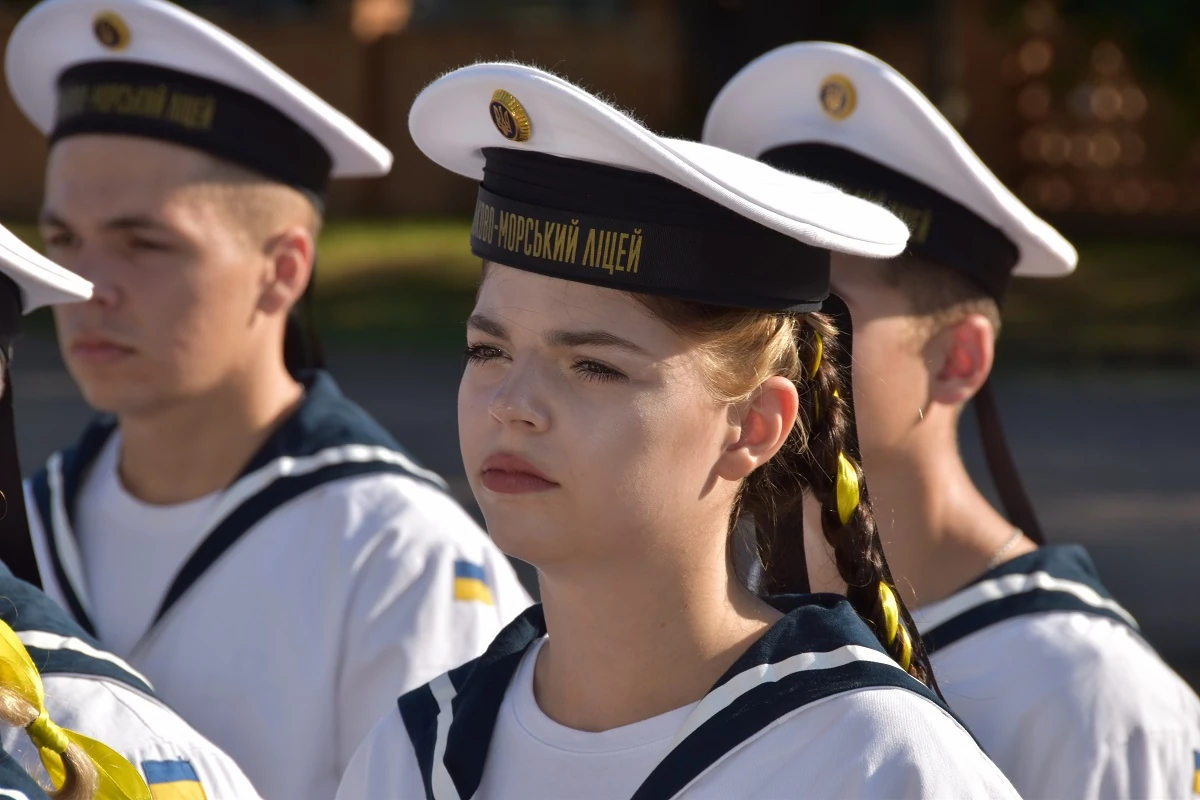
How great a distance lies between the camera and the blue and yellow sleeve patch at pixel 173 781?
8.66 feet

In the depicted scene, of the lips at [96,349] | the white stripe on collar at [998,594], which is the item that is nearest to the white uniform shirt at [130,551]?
the lips at [96,349]

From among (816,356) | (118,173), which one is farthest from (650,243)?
(118,173)

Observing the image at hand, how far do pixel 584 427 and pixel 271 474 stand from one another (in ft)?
5.40

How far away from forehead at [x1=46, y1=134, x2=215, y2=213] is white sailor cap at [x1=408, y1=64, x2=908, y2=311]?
1.50 meters

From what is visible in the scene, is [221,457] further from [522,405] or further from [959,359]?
[522,405]

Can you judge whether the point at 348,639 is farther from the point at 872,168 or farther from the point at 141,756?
the point at 872,168

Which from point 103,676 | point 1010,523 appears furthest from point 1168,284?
point 103,676

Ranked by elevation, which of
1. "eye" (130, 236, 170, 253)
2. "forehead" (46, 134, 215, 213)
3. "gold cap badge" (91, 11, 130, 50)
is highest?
"gold cap badge" (91, 11, 130, 50)

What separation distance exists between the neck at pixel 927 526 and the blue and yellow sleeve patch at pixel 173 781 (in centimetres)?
132

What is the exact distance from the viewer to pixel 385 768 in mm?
2553

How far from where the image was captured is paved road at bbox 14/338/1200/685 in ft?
28.6

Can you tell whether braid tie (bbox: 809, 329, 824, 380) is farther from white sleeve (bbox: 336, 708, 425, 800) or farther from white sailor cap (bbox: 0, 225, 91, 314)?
white sailor cap (bbox: 0, 225, 91, 314)

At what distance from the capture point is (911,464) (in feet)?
10.9

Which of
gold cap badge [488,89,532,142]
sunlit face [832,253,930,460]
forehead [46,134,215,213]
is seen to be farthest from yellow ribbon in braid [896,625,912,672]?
forehead [46,134,215,213]
